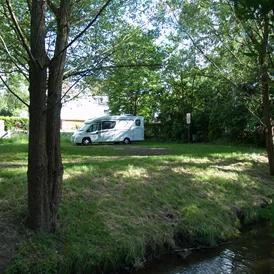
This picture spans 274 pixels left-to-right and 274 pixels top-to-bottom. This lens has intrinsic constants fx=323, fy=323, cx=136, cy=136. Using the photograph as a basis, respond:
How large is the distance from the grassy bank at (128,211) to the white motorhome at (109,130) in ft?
44.1

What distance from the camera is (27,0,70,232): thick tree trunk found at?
4602mm

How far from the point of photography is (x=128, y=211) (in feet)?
20.9

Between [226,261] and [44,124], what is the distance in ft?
12.9

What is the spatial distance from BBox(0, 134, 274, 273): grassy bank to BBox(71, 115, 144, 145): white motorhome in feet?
44.1

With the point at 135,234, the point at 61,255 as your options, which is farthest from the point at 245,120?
the point at 61,255

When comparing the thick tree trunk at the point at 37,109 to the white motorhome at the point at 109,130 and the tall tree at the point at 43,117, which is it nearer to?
the tall tree at the point at 43,117

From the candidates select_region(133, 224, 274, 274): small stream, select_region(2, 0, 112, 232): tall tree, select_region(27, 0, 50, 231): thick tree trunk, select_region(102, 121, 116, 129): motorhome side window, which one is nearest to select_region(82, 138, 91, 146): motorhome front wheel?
select_region(102, 121, 116, 129): motorhome side window

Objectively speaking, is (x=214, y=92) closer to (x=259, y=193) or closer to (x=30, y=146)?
(x=259, y=193)

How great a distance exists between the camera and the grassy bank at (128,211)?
4.82 metres

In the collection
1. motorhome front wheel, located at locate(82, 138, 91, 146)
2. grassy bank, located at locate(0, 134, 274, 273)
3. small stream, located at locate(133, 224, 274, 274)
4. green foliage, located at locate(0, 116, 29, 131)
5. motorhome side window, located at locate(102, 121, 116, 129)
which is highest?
green foliage, located at locate(0, 116, 29, 131)

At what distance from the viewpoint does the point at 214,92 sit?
69.8 feet

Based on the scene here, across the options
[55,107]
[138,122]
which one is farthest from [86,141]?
[55,107]

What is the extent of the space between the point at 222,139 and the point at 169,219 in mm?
15953

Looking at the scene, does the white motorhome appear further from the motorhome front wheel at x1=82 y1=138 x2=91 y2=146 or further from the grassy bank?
the grassy bank
